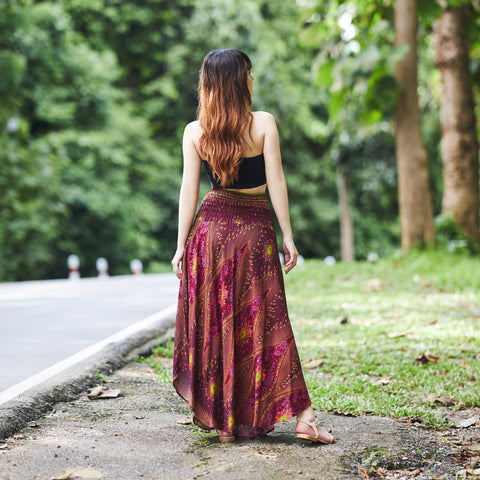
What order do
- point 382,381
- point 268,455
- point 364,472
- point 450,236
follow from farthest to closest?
point 450,236
point 382,381
point 268,455
point 364,472

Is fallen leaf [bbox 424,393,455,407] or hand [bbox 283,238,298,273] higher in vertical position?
hand [bbox 283,238,298,273]

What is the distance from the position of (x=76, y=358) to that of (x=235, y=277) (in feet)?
8.21

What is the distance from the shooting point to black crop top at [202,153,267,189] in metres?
3.99

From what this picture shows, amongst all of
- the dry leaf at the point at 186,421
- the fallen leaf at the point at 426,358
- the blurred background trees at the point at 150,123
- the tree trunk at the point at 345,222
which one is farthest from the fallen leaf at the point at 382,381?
the tree trunk at the point at 345,222

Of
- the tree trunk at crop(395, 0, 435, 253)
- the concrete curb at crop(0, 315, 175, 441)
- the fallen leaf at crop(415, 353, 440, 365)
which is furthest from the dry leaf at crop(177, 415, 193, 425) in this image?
the tree trunk at crop(395, 0, 435, 253)

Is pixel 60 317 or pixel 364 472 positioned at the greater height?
pixel 60 317

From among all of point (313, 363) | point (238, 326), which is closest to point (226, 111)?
point (238, 326)

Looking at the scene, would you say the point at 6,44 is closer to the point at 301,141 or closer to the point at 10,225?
the point at 10,225

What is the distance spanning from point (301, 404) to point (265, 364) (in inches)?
11.3

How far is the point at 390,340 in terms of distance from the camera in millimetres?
6730

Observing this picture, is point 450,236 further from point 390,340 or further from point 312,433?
point 312,433

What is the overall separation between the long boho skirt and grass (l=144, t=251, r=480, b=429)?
2.81ft

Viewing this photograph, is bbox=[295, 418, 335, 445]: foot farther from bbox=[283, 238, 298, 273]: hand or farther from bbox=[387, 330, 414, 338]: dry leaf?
bbox=[387, 330, 414, 338]: dry leaf

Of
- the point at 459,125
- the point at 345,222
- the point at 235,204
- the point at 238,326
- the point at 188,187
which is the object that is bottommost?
the point at 238,326
